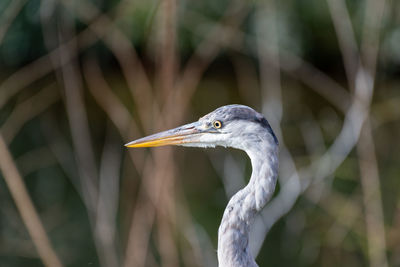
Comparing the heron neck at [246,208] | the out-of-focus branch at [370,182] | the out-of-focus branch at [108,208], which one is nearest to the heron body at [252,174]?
the heron neck at [246,208]

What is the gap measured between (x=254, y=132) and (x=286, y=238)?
4.29m

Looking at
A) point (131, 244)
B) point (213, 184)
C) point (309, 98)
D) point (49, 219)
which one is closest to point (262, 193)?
point (131, 244)

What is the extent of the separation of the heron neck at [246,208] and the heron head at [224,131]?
0.22 ft

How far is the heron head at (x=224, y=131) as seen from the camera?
225 centimetres

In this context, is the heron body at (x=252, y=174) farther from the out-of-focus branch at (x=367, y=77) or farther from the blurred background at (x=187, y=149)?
the out-of-focus branch at (x=367, y=77)

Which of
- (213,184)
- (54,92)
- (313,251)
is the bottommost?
(313,251)

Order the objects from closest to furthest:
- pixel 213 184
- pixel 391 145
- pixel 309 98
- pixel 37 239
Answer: pixel 37 239 < pixel 213 184 < pixel 391 145 < pixel 309 98

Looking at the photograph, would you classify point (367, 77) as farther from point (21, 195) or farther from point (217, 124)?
point (21, 195)

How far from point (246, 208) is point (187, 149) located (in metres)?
6.78

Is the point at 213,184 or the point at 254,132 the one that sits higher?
the point at 254,132

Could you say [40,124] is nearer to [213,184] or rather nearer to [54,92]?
[54,92]

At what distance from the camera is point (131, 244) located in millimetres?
2863

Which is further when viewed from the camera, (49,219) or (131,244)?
(49,219)

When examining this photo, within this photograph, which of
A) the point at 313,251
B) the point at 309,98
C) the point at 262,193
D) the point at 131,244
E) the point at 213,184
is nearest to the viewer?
the point at 262,193
